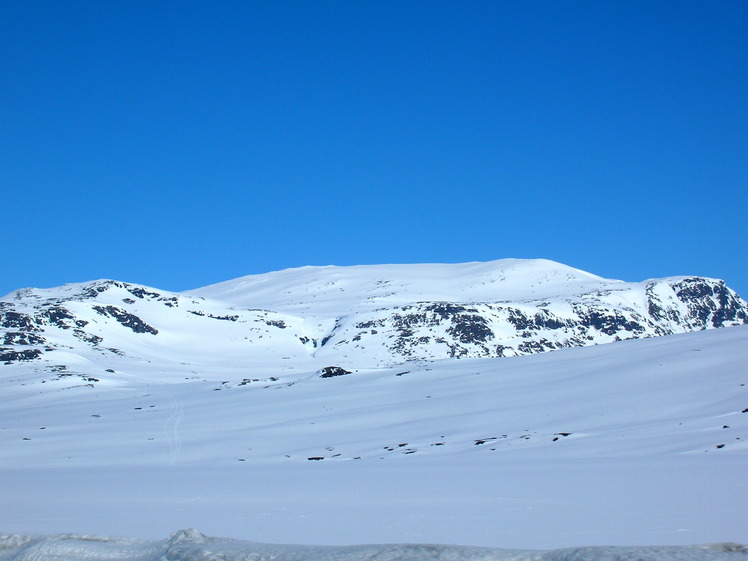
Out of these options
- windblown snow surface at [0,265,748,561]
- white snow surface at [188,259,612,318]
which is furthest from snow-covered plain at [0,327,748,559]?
white snow surface at [188,259,612,318]

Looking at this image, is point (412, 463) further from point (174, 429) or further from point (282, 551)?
point (174, 429)

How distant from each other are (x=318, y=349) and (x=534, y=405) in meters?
77.1

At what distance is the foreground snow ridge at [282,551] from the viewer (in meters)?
5.99

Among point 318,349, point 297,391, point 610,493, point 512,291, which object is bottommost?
point 610,493

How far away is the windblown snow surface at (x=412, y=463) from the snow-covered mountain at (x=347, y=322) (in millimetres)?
40097

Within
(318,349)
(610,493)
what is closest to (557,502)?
(610,493)

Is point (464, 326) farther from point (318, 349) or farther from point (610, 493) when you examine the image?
point (610, 493)

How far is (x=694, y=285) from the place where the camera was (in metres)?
134

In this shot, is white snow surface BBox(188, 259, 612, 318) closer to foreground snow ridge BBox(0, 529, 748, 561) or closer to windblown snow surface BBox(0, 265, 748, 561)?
windblown snow surface BBox(0, 265, 748, 561)

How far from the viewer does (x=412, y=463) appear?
1656 centimetres

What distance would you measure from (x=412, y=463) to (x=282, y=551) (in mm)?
10213

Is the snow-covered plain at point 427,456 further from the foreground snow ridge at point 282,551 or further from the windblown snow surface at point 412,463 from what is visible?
the foreground snow ridge at point 282,551

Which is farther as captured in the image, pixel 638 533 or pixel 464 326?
pixel 464 326

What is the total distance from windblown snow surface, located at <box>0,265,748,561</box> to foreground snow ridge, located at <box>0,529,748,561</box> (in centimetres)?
3
